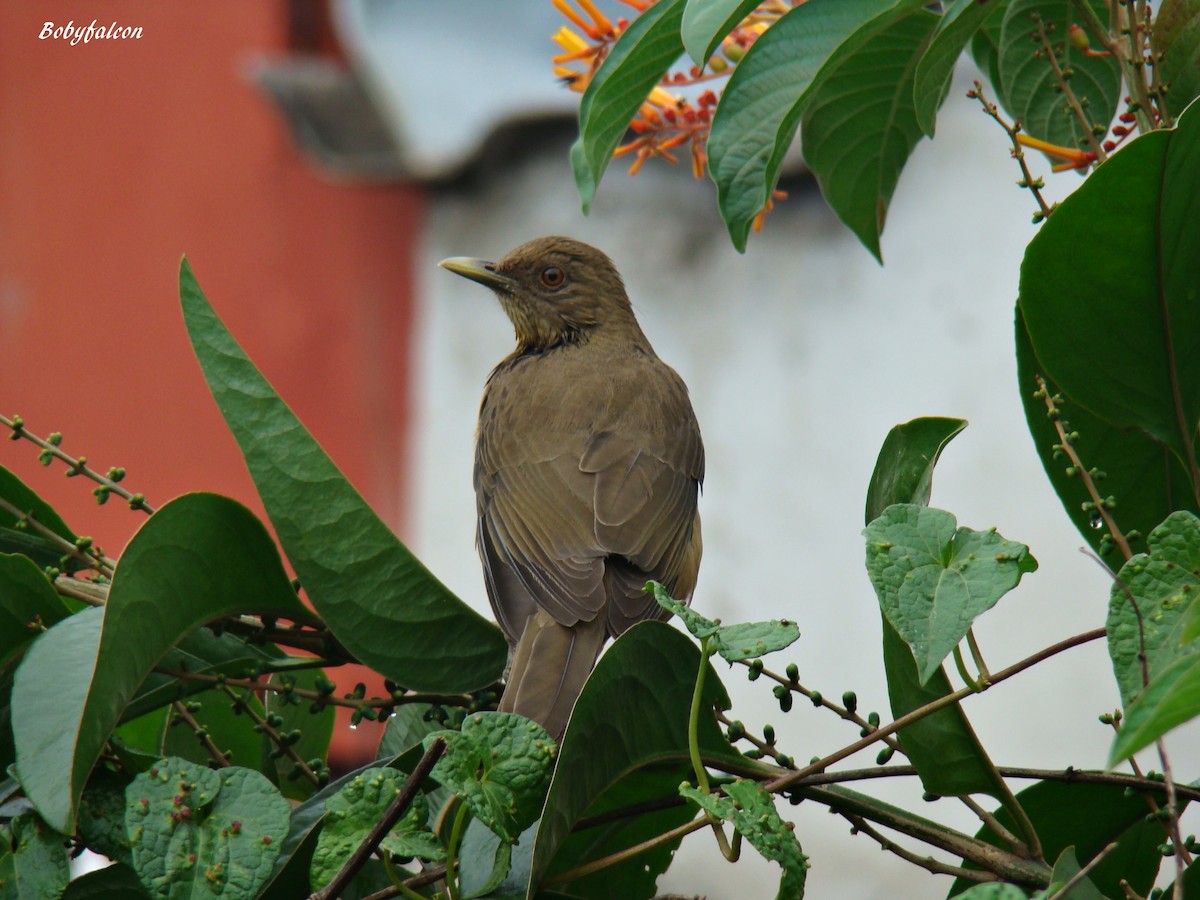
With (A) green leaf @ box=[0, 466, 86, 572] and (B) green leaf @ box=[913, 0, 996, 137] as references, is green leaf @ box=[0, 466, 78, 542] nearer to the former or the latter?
(A) green leaf @ box=[0, 466, 86, 572]

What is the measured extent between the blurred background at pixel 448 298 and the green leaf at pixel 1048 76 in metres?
4.10

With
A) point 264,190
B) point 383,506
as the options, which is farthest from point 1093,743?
point 264,190

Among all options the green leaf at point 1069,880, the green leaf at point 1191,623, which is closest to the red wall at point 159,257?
the green leaf at point 1069,880

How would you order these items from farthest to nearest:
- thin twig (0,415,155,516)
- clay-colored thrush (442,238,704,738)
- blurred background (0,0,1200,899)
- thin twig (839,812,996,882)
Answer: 1. blurred background (0,0,1200,899)
2. clay-colored thrush (442,238,704,738)
3. thin twig (0,415,155,516)
4. thin twig (839,812,996,882)

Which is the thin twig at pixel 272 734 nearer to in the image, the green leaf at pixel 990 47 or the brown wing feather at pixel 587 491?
the brown wing feather at pixel 587 491

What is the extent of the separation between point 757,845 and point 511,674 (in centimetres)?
85

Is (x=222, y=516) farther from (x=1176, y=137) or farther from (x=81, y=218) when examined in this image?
(x=81, y=218)

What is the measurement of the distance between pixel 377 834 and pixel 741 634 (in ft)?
1.34

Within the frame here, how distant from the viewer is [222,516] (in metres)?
1.69

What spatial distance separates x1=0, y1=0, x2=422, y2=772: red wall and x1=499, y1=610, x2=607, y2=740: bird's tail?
480cm

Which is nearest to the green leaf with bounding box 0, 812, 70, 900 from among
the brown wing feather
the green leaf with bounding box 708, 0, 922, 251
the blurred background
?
the brown wing feather

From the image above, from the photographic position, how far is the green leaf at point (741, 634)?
1375 mm

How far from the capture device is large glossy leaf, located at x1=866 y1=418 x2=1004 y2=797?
151 cm

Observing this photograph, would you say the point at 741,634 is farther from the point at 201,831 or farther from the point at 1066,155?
the point at 1066,155
